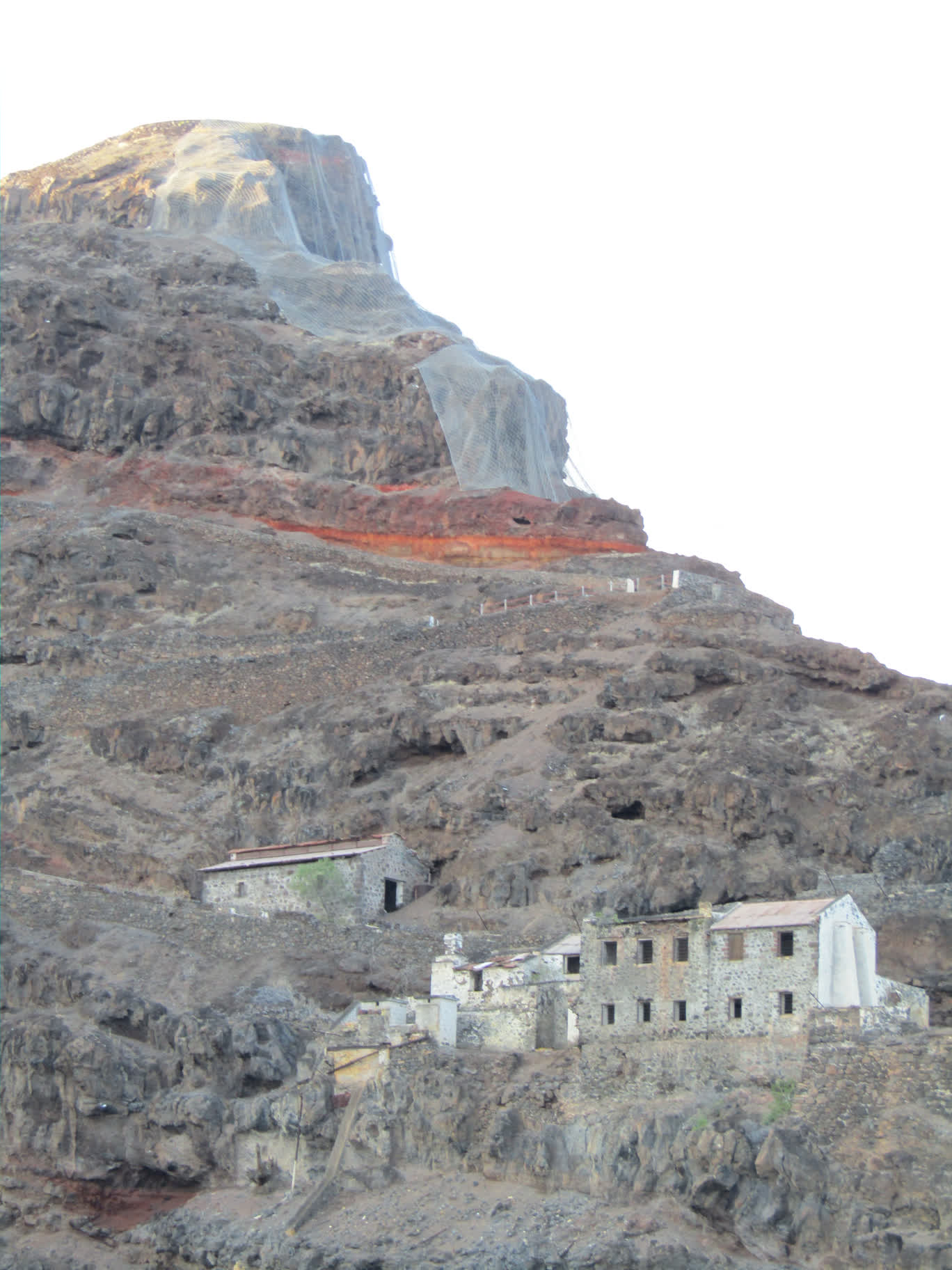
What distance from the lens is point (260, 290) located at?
10694 cm

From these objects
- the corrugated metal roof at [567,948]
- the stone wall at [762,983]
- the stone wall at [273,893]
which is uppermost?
the stone wall at [273,893]

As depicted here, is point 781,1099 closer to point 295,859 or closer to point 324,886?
point 324,886

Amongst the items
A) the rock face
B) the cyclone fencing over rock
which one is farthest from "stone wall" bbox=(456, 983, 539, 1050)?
the cyclone fencing over rock

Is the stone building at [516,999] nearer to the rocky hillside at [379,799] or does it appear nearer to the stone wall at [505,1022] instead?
the stone wall at [505,1022]

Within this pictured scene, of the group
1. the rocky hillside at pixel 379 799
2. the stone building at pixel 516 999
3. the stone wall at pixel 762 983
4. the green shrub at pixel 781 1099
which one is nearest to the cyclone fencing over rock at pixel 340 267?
the rocky hillside at pixel 379 799

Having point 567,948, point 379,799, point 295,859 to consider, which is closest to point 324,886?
point 295,859

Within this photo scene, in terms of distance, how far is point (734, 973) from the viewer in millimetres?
48594

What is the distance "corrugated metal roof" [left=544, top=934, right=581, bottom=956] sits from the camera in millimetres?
53312

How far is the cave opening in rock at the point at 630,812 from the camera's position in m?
61.8

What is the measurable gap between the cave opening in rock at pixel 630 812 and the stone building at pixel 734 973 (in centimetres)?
1090

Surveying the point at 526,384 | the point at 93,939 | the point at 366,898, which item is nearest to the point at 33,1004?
the point at 93,939

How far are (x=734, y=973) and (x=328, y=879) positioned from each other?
15314 millimetres

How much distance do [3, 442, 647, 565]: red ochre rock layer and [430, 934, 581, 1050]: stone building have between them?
118 ft

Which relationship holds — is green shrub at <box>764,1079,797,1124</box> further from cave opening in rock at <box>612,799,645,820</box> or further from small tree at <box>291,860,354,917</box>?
small tree at <box>291,860,354,917</box>
